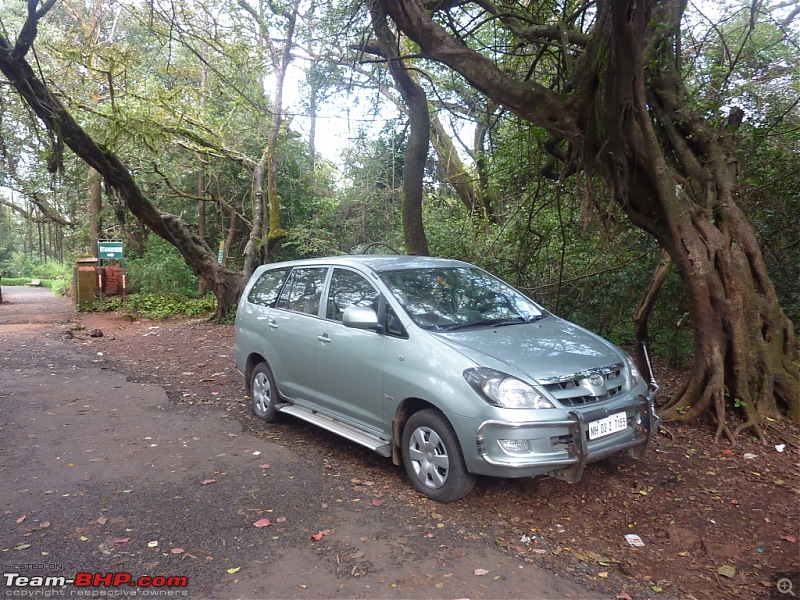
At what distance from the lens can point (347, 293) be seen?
5496 mm

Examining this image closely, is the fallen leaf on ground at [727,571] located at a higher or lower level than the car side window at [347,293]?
lower

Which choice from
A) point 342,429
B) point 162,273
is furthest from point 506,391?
point 162,273

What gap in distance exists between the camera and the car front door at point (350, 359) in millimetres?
4867

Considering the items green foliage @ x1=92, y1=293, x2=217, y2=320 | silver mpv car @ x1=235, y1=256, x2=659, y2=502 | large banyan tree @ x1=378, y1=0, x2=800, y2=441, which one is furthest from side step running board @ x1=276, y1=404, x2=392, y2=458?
green foliage @ x1=92, y1=293, x2=217, y2=320

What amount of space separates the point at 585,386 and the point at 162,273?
1809 centimetres

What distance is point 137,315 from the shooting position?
16.9 m

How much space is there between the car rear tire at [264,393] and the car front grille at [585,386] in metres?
3.18

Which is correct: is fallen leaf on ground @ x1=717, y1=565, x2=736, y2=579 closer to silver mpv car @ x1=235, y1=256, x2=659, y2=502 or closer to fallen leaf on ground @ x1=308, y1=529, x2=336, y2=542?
silver mpv car @ x1=235, y1=256, x2=659, y2=502

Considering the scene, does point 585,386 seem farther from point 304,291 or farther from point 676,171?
point 676,171

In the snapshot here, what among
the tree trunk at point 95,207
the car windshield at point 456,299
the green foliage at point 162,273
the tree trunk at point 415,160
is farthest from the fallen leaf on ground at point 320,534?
the tree trunk at point 95,207

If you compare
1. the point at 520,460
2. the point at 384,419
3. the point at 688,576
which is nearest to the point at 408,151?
the point at 384,419

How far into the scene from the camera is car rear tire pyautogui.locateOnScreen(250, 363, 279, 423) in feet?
20.7

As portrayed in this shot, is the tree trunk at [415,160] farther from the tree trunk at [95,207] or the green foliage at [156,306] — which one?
the tree trunk at [95,207]

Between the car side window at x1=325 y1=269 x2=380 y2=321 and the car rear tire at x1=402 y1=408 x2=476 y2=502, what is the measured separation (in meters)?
1.17
